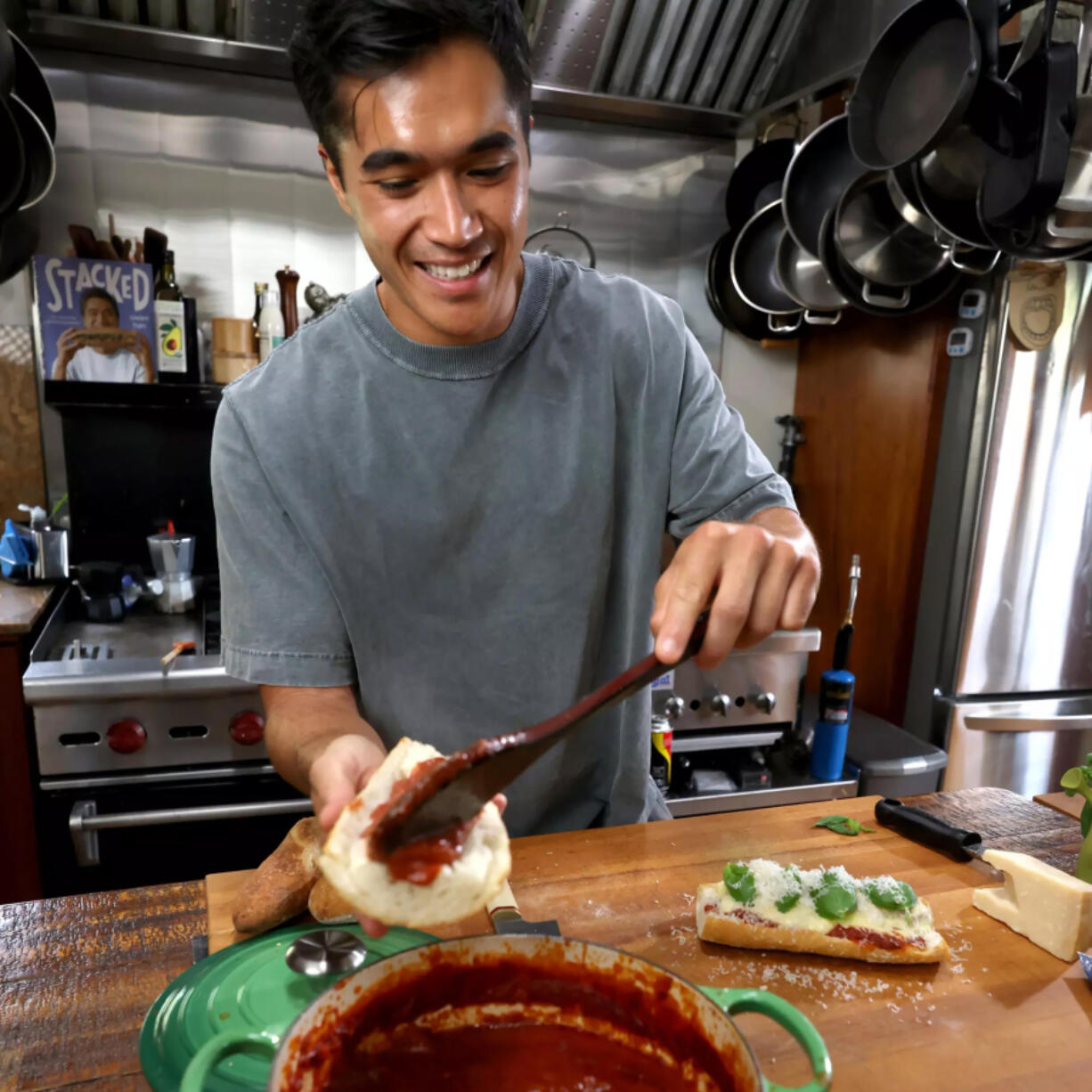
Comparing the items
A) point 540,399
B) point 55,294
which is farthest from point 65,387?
point 540,399

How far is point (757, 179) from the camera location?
121 inches

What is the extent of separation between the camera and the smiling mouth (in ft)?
3.92

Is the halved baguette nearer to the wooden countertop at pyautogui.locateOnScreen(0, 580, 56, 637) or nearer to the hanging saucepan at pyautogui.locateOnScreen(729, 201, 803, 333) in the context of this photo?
the wooden countertop at pyautogui.locateOnScreen(0, 580, 56, 637)

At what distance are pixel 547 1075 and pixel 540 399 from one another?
94 cm

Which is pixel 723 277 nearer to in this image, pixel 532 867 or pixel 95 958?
pixel 532 867

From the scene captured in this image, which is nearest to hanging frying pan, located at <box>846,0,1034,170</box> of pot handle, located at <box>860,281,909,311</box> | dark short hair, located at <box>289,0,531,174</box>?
pot handle, located at <box>860,281,909,311</box>

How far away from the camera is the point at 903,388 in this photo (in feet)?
8.98

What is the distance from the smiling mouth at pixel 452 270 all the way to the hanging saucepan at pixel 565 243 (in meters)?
1.88

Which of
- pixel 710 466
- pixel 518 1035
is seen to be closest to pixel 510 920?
pixel 518 1035

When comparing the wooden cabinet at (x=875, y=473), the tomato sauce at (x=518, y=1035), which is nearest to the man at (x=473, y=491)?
the tomato sauce at (x=518, y=1035)

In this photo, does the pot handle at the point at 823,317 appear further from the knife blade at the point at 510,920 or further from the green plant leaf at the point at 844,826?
the knife blade at the point at 510,920

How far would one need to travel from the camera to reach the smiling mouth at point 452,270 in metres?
1.19

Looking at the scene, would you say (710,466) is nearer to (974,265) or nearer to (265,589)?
(265,589)

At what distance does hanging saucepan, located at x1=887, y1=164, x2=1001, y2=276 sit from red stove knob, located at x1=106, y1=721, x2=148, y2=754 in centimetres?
237
